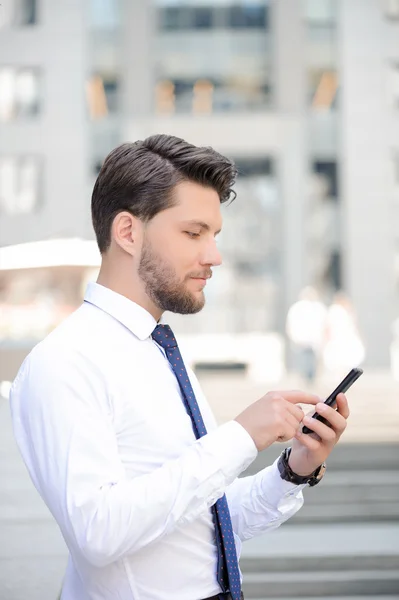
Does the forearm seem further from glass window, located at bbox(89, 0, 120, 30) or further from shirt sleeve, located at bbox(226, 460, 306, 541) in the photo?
glass window, located at bbox(89, 0, 120, 30)

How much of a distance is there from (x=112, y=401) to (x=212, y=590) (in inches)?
14.9

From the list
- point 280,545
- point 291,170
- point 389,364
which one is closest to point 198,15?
point 291,170

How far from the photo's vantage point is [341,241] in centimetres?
2712

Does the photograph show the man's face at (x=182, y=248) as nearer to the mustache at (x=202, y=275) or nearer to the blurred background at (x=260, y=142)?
the mustache at (x=202, y=275)

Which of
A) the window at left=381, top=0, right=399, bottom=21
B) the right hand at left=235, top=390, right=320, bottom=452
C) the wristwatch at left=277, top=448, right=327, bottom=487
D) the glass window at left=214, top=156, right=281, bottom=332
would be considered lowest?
the glass window at left=214, top=156, right=281, bottom=332

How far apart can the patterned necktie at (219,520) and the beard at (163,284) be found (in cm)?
7

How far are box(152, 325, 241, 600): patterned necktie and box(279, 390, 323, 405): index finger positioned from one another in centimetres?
19

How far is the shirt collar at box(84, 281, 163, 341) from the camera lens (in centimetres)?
155

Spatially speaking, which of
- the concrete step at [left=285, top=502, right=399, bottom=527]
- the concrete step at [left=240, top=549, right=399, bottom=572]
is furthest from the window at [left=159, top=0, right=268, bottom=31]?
the concrete step at [left=240, top=549, right=399, bottom=572]

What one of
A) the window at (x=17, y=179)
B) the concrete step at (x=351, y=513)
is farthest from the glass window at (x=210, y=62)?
the concrete step at (x=351, y=513)

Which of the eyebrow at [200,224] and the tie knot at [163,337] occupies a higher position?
the eyebrow at [200,224]

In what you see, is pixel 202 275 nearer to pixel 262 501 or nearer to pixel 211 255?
pixel 211 255

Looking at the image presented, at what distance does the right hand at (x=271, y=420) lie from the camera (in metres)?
1.38

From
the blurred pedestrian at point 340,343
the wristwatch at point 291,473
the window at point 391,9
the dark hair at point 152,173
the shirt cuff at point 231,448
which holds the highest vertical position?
the window at point 391,9
